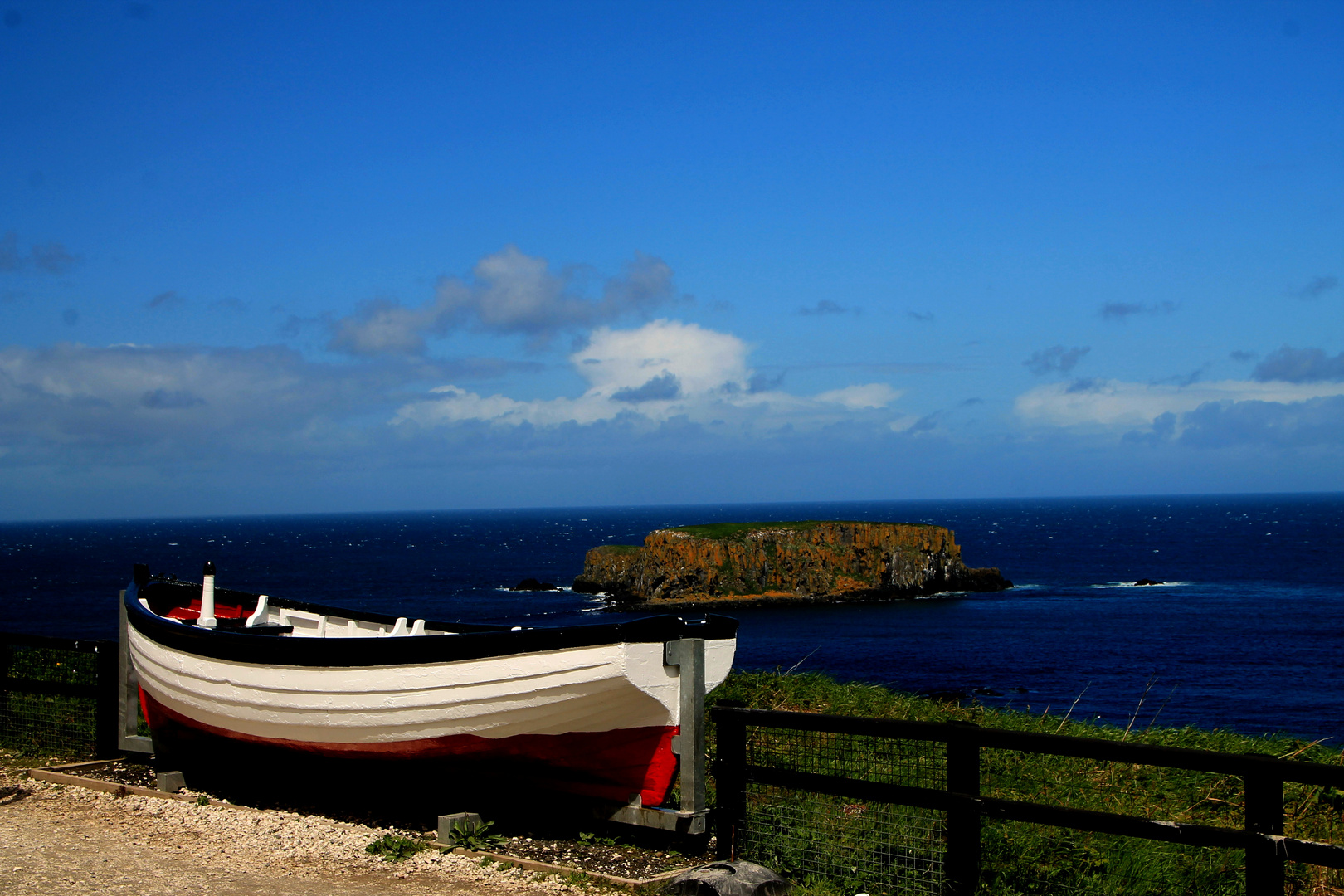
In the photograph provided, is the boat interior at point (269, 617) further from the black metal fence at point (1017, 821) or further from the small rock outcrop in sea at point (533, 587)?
the small rock outcrop in sea at point (533, 587)

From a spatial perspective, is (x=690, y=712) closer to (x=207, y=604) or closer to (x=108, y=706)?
(x=207, y=604)

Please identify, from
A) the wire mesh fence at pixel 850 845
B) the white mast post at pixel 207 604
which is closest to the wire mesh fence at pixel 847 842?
the wire mesh fence at pixel 850 845

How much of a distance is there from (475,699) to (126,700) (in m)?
5.13

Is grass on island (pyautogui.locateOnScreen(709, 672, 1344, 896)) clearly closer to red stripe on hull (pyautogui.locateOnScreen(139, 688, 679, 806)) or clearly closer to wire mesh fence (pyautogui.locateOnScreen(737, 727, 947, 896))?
wire mesh fence (pyautogui.locateOnScreen(737, 727, 947, 896))

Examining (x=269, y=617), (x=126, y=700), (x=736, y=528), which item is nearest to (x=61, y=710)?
(x=126, y=700)

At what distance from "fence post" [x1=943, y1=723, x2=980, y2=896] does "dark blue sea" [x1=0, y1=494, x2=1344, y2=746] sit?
4.91 m

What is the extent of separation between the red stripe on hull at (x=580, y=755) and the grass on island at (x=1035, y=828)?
0.69m

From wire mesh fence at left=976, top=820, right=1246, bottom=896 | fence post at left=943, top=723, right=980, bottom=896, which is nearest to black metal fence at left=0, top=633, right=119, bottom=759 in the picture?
fence post at left=943, top=723, right=980, bottom=896

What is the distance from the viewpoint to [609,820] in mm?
6953

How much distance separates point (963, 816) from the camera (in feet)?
18.1

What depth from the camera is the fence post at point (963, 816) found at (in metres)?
5.50

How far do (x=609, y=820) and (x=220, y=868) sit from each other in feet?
8.04

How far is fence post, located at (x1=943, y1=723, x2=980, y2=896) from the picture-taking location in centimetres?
550

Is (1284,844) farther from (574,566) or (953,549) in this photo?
(574,566)
